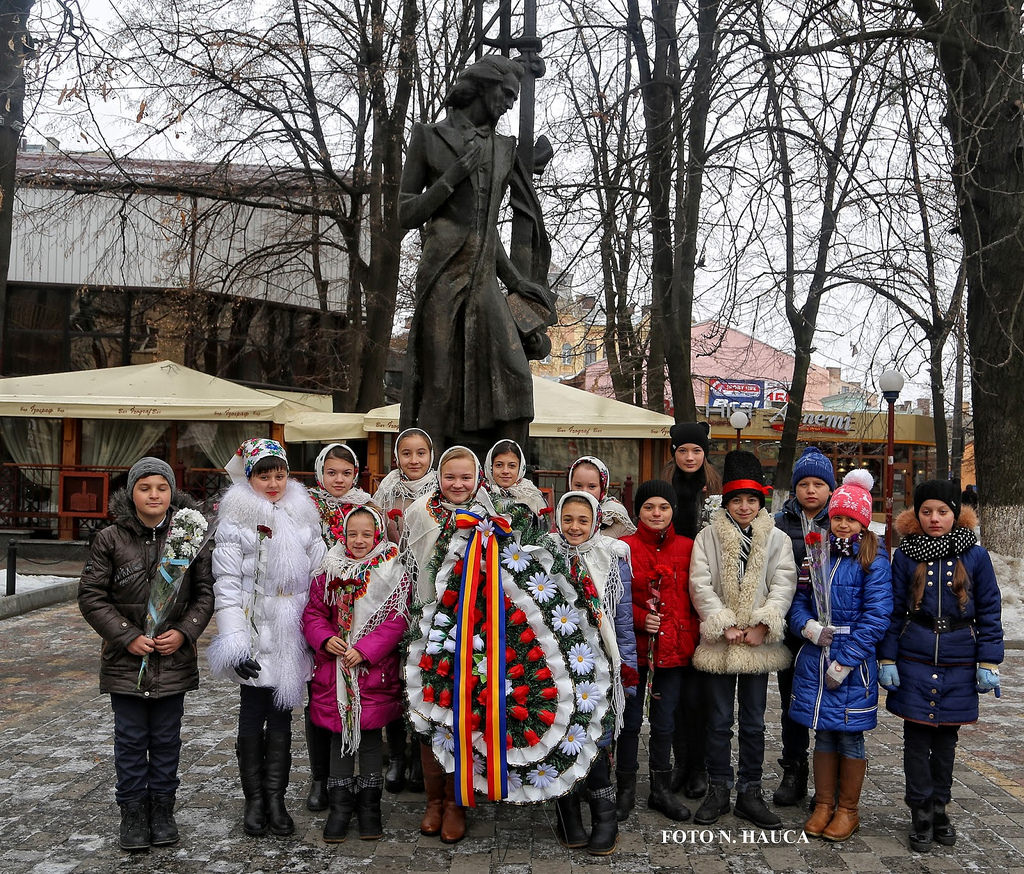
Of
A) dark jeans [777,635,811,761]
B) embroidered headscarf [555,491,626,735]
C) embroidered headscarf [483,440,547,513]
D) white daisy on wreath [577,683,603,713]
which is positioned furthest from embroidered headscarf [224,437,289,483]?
dark jeans [777,635,811,761]

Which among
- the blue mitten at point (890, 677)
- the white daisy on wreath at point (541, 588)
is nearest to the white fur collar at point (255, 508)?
the white daisy on wreath at point (541, 588)

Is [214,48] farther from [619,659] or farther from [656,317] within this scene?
[619,659]

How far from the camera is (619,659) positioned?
4137 mm

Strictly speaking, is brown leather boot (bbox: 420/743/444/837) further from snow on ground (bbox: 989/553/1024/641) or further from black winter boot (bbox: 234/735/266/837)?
snow on ground (bbox: 989/553/1024/641)

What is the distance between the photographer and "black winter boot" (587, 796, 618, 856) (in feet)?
12.9

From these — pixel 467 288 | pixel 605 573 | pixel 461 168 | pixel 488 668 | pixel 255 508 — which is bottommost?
pixel 488 668

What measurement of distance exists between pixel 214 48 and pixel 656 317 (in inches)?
345

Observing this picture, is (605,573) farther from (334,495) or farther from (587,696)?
(334,495)

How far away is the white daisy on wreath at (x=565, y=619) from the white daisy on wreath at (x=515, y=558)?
233 millimetres

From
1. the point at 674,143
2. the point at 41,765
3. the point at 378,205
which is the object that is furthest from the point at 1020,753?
the point at 378,205

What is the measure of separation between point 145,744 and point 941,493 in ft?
12.2

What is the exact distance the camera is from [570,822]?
13.3 ft

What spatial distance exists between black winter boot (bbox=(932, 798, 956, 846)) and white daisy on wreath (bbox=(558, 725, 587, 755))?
1.68 meters

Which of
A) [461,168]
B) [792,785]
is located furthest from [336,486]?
[792,785]
